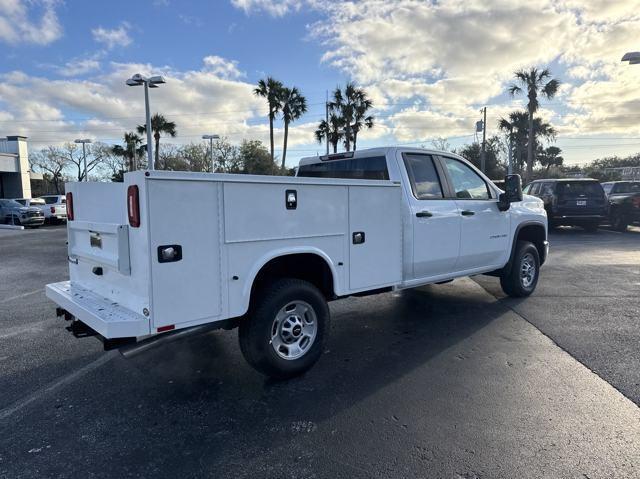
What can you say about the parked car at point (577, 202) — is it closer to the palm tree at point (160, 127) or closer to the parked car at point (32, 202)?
the parked car at point (32, 202)

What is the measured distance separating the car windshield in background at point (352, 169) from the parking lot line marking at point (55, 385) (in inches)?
125

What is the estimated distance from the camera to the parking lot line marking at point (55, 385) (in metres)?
3.61

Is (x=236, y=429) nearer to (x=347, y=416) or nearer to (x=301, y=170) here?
(x=347, y=416)

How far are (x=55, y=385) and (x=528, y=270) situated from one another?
6171 millimetres

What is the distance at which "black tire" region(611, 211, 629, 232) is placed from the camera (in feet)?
54.2

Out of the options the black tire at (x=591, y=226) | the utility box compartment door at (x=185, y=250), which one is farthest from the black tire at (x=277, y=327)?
the black tire at (x=591, y=226)

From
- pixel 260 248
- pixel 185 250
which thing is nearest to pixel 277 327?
pixel 260 248

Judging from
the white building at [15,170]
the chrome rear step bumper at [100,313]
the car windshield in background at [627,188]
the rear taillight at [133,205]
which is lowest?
the chrome rear step bumper at [100,313]

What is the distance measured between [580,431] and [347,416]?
159 centimetres

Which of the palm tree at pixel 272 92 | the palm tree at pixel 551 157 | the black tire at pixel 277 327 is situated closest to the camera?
the black tire at pixel 277 327

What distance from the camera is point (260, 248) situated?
12.1 ft

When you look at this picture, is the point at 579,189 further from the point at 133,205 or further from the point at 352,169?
the point at 133,205

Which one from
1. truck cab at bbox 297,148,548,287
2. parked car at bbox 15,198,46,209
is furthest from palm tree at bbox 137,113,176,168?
truck cab at bbox 297,148,548,287

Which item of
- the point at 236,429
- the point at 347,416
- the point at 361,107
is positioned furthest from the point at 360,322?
the point at 361,107
